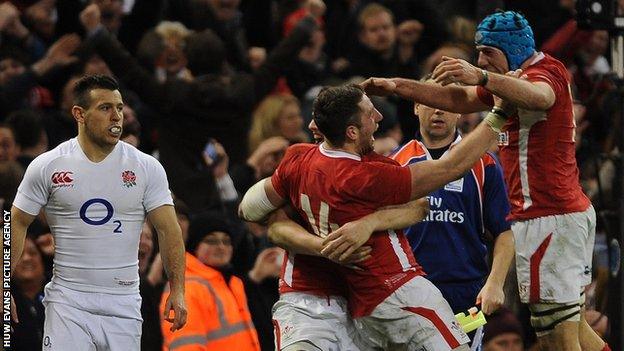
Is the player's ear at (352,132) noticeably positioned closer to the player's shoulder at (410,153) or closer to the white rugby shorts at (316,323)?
the white rugby shorts at (316,323)

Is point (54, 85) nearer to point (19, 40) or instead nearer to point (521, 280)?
point (19, 40)

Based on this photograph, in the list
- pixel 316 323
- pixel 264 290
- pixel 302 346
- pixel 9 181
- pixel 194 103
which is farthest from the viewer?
pixel 194 103

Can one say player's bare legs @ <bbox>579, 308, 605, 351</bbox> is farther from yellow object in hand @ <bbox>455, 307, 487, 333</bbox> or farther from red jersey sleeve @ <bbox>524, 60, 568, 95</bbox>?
red jersey sleeve @ <bbox>524, 60, 568, 95</bbox>

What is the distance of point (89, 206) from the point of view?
9289mm

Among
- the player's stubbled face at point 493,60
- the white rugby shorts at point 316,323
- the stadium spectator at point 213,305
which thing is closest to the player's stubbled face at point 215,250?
the stadium spectator at point 213,305

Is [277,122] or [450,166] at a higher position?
[277,122]

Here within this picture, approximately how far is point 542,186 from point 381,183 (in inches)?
44.5

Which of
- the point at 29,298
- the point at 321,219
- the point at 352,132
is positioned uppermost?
the point at 352,132

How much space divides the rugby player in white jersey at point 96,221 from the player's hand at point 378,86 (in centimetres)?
148

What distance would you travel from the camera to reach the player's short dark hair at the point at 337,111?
8.52 m

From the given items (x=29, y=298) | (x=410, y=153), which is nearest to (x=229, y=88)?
(x=29, y=298)

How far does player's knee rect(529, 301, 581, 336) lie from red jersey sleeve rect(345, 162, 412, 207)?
4.03ft

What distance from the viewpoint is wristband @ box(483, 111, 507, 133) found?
28.2ft

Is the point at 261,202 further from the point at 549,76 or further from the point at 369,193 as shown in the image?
the point at 549,76
